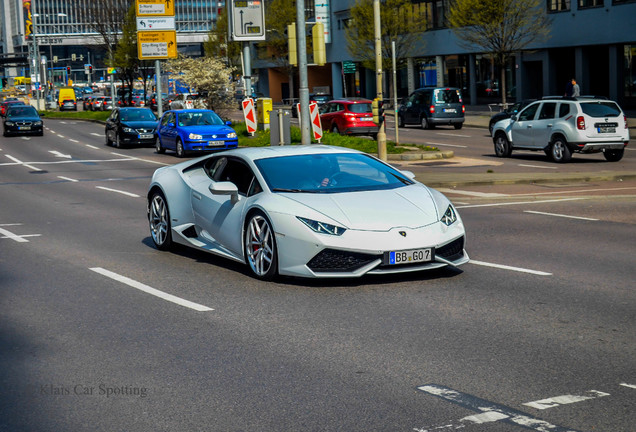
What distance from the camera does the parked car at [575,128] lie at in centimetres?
2483

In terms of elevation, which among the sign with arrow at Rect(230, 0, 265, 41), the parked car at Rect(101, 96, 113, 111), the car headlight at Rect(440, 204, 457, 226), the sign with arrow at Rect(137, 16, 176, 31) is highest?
the sign with arrow at Rect(137, 16, 176, 31)

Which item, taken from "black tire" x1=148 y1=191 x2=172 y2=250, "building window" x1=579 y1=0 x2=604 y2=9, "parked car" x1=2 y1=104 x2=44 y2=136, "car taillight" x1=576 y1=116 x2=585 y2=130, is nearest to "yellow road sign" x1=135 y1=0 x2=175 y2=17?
"parked car" x1=2 y1=104 x2=44 y2=136

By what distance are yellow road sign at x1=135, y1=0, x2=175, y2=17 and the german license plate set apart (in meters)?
41.6

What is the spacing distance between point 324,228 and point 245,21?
29808 mm

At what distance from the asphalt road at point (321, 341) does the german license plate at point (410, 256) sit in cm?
27

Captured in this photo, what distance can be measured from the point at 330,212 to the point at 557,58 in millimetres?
49432

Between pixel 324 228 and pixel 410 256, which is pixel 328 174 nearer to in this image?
pixel 324 228

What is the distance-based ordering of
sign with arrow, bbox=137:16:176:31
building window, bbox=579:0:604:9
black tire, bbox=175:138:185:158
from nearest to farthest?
black tire, bbox=175:138:185:158, sign with arrow, bbox=137:16:176:31, building window, bbox=579:0:604:9

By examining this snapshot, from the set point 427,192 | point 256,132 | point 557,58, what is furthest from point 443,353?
point 557,58

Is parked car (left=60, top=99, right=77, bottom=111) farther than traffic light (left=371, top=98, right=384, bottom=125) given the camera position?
Yes

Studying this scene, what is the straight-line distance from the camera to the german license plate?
8.75 meters

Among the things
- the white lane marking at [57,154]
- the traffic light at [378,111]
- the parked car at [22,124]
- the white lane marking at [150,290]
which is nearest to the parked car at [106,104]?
the parked car at [22,124]

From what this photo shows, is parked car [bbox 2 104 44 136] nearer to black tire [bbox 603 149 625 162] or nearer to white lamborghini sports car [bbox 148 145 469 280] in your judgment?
black tire [bbox 603 149 625 162]

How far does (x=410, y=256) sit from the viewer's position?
28.9 ft
